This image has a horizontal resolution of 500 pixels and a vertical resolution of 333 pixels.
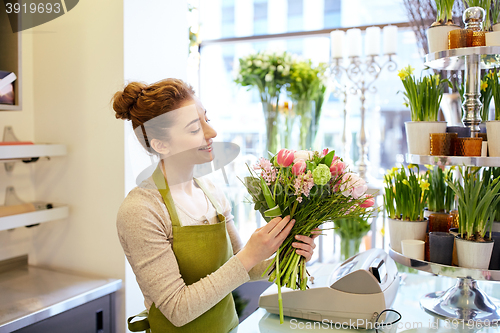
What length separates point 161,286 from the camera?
100cm

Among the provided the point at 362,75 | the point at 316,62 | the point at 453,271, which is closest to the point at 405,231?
the point at 453,271

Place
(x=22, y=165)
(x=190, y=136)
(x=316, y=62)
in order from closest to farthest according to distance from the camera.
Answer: (x=190, y=136), (x=22, y=165), (x=316, y=62)

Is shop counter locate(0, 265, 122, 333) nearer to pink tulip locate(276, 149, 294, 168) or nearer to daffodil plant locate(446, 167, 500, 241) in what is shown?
pink tulip locate(276, 149, 294, 168)

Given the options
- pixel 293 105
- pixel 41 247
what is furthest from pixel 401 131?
pixel 41 247

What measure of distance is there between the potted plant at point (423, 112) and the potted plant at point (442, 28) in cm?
10

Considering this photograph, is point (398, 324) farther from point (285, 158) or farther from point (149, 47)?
point (149, 47)

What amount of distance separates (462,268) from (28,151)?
1.58 metres

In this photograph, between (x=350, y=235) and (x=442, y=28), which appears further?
(x=350, y=235)

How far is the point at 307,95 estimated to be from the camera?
288 centimetres

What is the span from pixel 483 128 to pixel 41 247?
1.97 meters

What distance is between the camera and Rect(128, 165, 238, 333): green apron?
42.6 inches

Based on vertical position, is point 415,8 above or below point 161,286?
above

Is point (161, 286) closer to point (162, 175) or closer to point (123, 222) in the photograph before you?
point (123, 222)

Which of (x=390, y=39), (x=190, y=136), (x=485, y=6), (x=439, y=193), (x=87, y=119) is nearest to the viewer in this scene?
(x=190, y=136)
